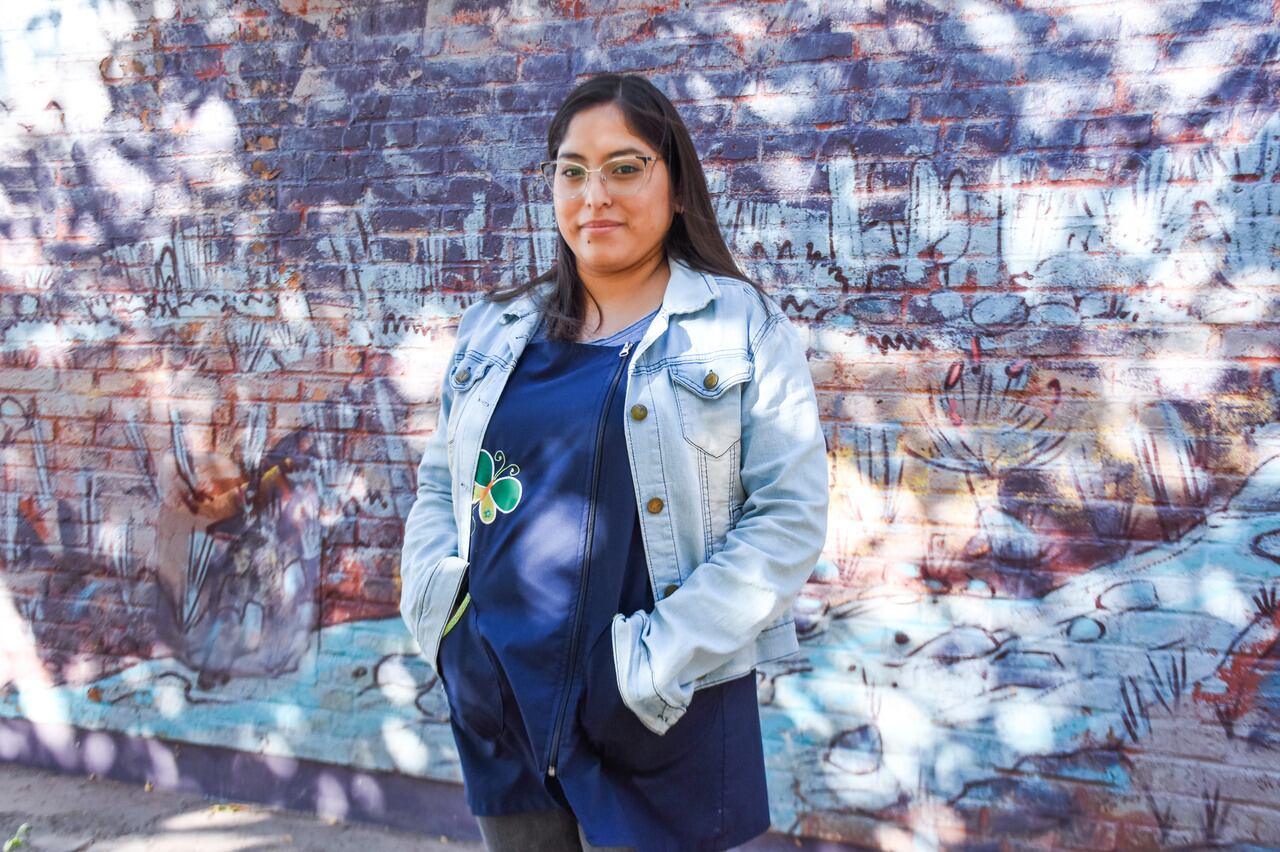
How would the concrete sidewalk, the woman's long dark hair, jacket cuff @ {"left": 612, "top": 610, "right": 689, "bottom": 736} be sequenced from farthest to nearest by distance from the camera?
the concrete sidewalk → the woman's long dark hair → jacket cuff @ {"left": 612, "top": 610, "right": 689, "bottom": 736}

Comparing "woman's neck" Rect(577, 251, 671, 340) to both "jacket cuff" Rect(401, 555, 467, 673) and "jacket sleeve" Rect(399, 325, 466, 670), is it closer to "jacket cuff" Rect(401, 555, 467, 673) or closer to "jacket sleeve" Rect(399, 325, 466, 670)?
"jacket sleeve" Rect(399, 325, 466, 670)

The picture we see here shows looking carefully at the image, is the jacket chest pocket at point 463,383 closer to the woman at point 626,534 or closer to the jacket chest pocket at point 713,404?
the woman at point 626,534

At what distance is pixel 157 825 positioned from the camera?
351 centimetres

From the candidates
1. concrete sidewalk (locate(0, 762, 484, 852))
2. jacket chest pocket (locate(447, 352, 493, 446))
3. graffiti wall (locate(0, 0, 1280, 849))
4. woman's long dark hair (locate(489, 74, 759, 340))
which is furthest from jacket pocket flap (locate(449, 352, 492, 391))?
concrete sidewalk (locate(0, 762, 484, 852))

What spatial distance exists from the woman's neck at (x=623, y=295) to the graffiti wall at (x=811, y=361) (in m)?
1.19

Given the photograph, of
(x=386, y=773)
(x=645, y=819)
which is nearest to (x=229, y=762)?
(x=386, y=773)

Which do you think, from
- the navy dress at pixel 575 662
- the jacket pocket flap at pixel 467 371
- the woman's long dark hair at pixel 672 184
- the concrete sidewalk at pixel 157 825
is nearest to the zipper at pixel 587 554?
the navy dress at pixel 575 662

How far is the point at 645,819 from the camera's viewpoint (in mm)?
1718

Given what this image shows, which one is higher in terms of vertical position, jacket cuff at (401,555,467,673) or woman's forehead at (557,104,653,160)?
woman's forehead at (557,104,653,160)

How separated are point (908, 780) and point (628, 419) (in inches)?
73.0

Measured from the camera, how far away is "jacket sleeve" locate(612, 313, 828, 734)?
1.63 m

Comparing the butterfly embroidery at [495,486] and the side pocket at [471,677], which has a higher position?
the butterfly embroidery at [495,486]

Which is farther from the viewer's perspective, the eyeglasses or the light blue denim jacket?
the eyeglasses

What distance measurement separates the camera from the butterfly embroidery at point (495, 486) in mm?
1785
